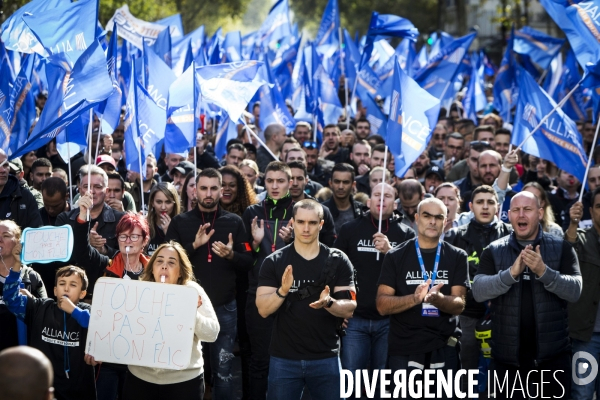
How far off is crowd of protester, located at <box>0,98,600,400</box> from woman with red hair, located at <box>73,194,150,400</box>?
0.5 inches

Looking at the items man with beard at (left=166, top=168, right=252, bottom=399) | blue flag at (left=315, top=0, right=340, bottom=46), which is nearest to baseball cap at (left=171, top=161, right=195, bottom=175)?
man with beard at (left=166, top=168, right=252, bottom=399)

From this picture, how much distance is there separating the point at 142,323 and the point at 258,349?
2.25 metres

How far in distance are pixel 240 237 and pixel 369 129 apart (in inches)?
301

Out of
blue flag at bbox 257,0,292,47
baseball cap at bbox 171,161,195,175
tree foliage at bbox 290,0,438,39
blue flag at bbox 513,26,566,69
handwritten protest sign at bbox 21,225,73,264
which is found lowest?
handwritten protest sign at bbox 21,225,73,264

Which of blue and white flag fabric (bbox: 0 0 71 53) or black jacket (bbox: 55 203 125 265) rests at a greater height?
blue and white flag fabric (bbox: 0 0 71 53)

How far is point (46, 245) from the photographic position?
6.11 m

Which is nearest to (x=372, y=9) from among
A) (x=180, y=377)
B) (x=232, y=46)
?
(x=232, y=46)

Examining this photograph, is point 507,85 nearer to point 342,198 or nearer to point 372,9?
point 342,198

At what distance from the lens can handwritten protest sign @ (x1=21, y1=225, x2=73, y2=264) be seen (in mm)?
6098

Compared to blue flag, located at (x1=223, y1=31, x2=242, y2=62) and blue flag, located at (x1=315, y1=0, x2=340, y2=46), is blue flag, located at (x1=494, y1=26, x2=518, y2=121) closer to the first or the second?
blue flag, located at (x1=315, y1=0, x2=340, y2=46)

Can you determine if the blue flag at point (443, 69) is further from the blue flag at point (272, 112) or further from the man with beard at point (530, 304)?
the man with beard at point (530, 304)

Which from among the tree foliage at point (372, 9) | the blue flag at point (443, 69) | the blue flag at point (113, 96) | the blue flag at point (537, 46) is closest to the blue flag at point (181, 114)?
the blue flag at point (113, 96)

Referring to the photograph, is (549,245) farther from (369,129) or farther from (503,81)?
(503,81)

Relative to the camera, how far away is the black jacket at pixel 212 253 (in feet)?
24.9
